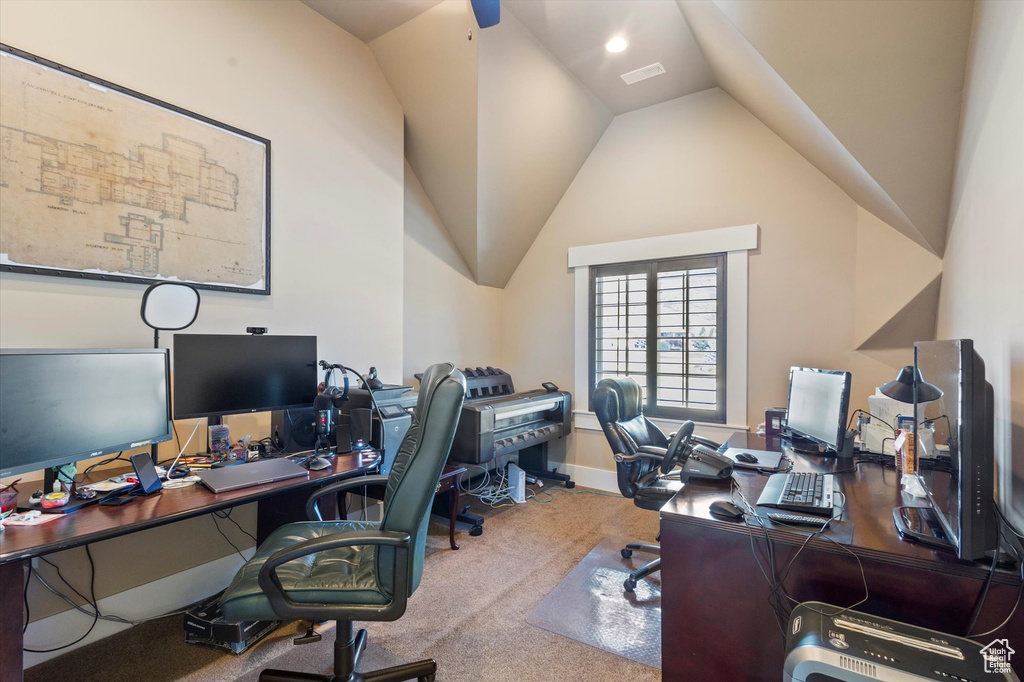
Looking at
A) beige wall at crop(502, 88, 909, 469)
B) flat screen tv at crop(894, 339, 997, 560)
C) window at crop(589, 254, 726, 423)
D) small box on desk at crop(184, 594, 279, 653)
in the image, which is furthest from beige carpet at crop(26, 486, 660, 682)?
beige wall at crop(502, 88, 909, 469)

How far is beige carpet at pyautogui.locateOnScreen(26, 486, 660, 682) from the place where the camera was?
6.00ft

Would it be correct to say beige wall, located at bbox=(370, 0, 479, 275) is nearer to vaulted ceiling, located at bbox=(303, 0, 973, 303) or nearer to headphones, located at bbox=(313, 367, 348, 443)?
vaulted ceiling, located at bbox=(303, 0, 973, 303)

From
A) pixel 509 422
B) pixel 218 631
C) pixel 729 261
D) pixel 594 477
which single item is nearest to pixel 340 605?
pixel 218 631

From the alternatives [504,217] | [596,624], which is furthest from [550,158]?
[596,624]

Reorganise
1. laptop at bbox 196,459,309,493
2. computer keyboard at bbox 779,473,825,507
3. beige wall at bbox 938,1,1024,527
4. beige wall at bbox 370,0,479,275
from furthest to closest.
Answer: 1. beige wall at bbox 370,0,479,275
2. laptop at bbox 196,459,309,493
3. computer keyboard at bbox 779,473,825,507
4. beige wall at bbox 938,1,1024,527

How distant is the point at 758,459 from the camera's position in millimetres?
2227

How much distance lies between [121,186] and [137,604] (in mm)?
1862

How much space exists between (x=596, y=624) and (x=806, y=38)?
270cm

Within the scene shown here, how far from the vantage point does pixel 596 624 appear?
2154 millimetres

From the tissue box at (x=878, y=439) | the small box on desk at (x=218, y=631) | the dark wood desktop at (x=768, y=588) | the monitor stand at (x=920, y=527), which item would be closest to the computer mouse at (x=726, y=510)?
the dark wood desktop at (x=768, y=588)

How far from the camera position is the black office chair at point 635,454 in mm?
2432

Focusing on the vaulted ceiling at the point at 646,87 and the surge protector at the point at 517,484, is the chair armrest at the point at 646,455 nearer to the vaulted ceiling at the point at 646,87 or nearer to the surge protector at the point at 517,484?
the surge protector at the point at 517,484

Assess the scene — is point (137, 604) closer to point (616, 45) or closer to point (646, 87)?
point (616, 45)

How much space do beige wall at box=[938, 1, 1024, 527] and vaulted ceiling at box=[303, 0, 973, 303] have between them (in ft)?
0.66
